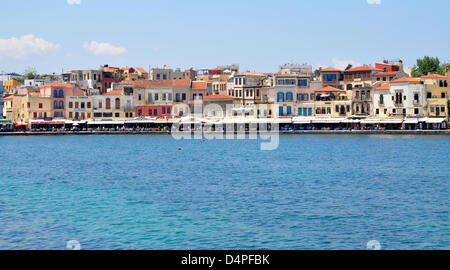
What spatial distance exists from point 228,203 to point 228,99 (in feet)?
197

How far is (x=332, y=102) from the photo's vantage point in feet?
258

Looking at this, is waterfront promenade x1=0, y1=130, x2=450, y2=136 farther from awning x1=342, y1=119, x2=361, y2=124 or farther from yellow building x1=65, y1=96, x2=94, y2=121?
yellow building x1=65, y1=96, x2=94, y2=121

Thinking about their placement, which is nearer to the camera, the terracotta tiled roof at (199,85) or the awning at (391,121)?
the awning at (391,121)

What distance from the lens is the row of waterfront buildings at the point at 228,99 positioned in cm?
7774

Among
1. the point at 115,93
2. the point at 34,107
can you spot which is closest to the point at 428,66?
the point at 115,93

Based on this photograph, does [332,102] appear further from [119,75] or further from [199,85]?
[119,75]

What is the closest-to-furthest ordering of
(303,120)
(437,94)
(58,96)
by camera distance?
1. (437,94)
2. (303,120)
3. (58,96)

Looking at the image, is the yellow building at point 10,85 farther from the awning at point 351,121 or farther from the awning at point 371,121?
the awning at point 371,121

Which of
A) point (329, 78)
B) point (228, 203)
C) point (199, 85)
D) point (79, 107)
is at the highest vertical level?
point (329, 78)

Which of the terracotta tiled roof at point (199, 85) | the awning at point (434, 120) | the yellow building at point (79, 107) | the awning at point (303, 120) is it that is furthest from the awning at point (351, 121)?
the yellow building at point (79, 107)

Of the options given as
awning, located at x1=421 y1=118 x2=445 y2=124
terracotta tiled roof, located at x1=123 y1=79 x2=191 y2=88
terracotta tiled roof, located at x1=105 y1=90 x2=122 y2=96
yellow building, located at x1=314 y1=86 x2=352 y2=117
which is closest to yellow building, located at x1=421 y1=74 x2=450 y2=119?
awning, located at x1=421 y1=118 x2=445 y2=124

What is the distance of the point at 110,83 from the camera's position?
95.1 m

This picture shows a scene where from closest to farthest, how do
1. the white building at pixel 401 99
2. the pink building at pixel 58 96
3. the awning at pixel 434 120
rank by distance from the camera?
the awning at pixel 434 120 < the white building at pixel 401 99 < the pink building at pixel 58 96

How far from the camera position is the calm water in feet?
52.2
